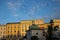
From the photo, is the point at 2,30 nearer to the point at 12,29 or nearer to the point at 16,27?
the point at 12,29

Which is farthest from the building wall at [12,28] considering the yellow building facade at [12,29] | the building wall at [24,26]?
the building wall at [24,26]

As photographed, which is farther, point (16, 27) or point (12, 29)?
point (12, 29)

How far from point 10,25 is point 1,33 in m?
11.6

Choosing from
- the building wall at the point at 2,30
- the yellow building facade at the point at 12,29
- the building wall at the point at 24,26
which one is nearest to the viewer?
the building wall at the point at 24,26

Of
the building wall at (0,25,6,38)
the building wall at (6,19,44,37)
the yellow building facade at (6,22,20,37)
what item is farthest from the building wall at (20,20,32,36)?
the building wall at (0,25,6,38)

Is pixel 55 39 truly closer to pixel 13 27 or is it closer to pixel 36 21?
pixel 36 21

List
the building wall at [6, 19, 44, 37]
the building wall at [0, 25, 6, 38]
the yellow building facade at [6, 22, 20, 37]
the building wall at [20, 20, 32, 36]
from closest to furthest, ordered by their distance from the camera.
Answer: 1. the building wall at [20, 20, 32, 36]
2. the building wall at [6, 19, 44, 37]
3. the yellow building facade at [6, 22, 20, 37]
4. the building wall at [0, 25, 6, 38]

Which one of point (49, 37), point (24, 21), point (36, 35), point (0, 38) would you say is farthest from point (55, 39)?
point (0, 38)

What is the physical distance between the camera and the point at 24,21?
116438mm

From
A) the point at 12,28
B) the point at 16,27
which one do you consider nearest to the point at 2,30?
the point at 12,28

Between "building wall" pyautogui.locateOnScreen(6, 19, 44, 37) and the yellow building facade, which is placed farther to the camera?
the yellow building facade

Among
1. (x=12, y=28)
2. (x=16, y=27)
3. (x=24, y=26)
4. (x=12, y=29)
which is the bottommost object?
(x=12, y=29)

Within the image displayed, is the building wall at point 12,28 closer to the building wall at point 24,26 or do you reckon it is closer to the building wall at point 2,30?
the building wall at point 24,26

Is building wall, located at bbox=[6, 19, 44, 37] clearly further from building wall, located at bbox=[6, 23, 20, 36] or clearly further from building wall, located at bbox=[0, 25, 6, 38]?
building wall, located at bbox=[0, 25, 6, 38]
